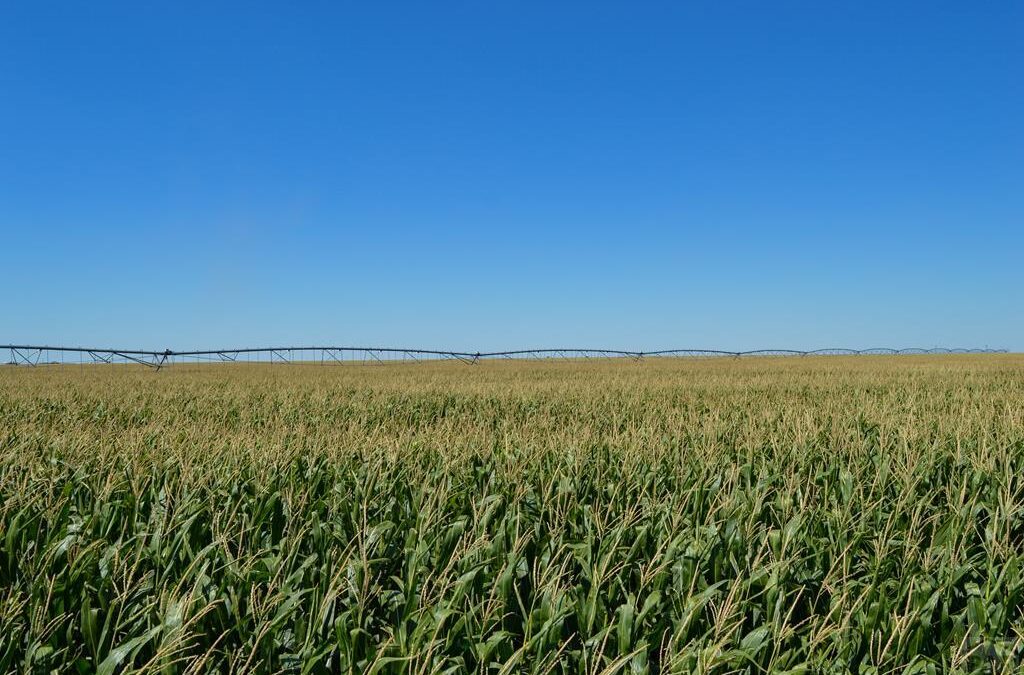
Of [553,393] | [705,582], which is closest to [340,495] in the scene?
[705,582]

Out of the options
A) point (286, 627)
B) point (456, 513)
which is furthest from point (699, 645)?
point (456, 513)

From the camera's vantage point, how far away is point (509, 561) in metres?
2.93

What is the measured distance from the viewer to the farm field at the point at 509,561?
92.1 inches

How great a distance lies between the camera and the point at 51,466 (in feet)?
17.8

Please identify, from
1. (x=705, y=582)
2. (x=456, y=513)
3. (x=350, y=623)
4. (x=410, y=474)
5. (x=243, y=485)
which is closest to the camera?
(x=350, y=623)

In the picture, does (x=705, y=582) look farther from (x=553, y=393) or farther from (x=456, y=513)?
(x=553, y=393)

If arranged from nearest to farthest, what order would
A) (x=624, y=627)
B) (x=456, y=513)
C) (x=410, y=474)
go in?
(x=624, y=627)
(x=456, y=513)
(x=410, y=474)

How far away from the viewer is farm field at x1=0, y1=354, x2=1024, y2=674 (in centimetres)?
234

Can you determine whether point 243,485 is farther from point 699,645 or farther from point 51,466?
point 699,645

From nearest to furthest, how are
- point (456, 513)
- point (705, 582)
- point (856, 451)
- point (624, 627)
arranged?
point (624, 627), point (705, 582), point (456, 513), point (856, 451)

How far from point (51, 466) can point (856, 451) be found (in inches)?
273

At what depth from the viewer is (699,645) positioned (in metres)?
2.20

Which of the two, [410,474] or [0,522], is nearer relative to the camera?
[0,522]

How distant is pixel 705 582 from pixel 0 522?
3.73 meters
